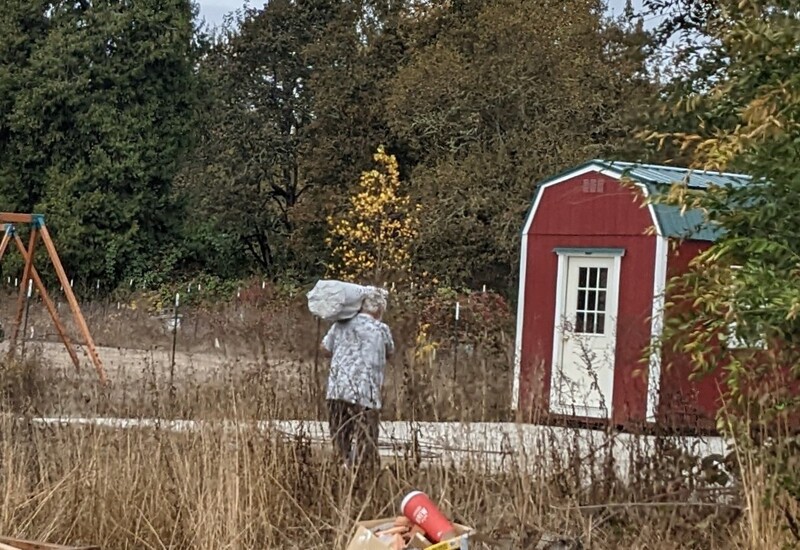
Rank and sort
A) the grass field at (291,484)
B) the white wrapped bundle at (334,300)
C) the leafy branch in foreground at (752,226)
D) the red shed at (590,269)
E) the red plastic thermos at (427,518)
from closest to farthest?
the leafy branch in foreground at (752,226) → the red plastic thermos at (427,518) → the grass field at (291,484) → the white wrapped bundle at (334,300) → the red shed at (590,269)

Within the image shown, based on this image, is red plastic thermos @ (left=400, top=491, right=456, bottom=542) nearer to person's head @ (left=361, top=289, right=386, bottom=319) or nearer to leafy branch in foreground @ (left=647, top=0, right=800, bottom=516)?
leafy branch in foreground @ (left=647, top=0, right=800, bottom=516)

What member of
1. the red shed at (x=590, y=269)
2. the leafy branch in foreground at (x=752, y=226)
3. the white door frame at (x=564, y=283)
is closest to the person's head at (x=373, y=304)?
the leafy branch in foreground at (x=752, y=226)

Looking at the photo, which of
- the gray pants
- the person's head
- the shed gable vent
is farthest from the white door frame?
the gray pants

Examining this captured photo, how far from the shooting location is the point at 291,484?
5805 mm

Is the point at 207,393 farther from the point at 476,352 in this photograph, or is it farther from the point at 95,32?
the point at 95,32

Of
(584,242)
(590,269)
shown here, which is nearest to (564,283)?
(590,269)

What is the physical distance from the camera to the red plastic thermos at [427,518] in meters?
4.13

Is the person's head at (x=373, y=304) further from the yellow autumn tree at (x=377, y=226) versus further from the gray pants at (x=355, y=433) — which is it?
the yellow autumn tree at (x=377, y=226)

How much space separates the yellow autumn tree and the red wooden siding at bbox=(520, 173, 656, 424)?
11.4 m

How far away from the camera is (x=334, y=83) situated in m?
29.4

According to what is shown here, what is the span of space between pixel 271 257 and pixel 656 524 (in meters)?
28.5

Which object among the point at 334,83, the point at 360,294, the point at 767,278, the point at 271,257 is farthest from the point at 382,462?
the point at 271,257

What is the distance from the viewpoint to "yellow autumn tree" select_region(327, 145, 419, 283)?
79.9 ft

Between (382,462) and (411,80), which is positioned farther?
(411,80)
